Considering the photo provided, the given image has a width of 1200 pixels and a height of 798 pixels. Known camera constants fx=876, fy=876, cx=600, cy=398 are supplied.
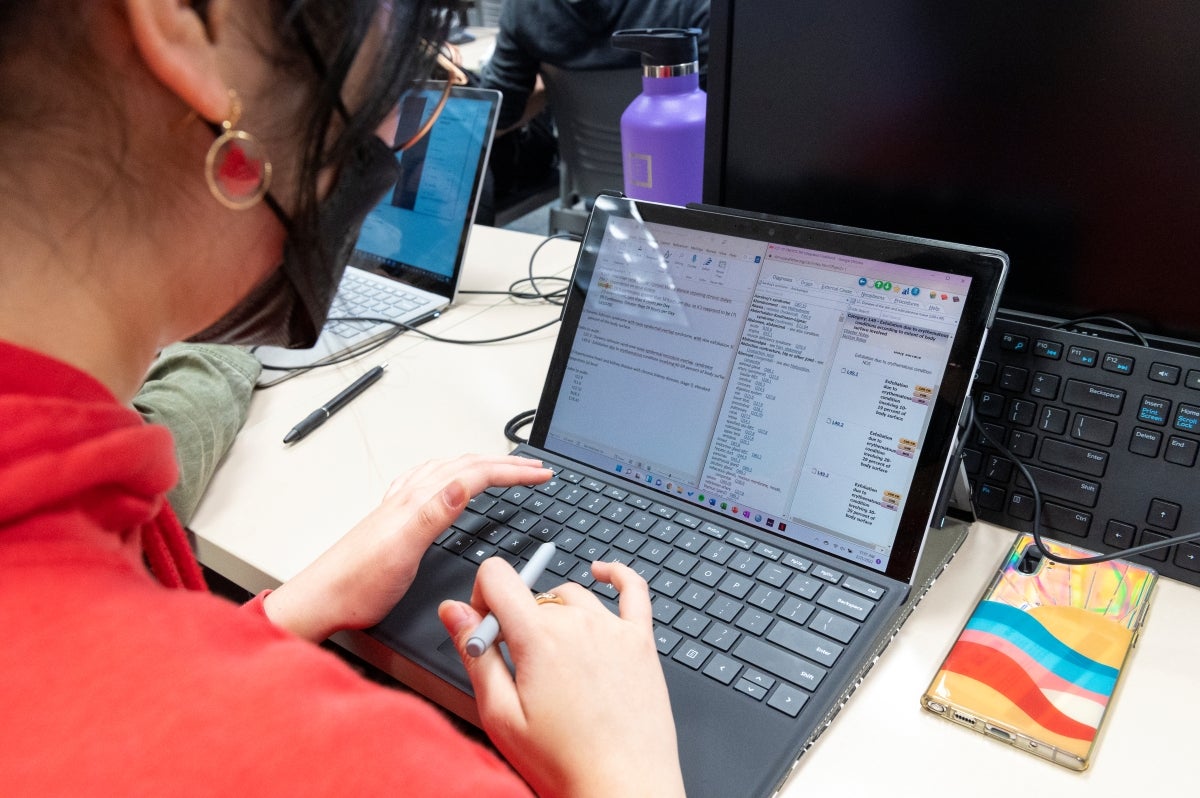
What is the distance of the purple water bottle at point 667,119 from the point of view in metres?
0.96

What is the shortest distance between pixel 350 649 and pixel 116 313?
346 millimetres

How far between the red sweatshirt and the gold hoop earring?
11 cm

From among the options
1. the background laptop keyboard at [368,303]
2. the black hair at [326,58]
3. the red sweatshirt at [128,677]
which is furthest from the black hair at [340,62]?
the background laptop keyboard at [368,303]

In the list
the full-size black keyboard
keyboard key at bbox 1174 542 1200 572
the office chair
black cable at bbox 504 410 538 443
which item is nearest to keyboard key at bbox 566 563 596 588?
black cable at bbox 504 410 538 443

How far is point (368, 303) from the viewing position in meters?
1.20

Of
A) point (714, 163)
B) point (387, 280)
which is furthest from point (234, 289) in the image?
point (387, 280)

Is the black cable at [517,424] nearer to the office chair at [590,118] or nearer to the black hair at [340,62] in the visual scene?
the black hair at [340,62]

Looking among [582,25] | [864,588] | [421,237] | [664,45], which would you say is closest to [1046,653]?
[864,588]

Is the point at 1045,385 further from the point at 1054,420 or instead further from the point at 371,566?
the point at 371,566

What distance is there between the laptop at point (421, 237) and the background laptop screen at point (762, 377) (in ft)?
1.37

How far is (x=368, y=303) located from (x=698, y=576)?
0.73 meters

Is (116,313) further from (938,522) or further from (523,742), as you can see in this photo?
(938,522)

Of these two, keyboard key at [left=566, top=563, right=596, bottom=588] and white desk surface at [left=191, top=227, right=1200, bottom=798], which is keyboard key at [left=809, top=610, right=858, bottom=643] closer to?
white desk surface at [left=191, top=227, right=1200, bottom=798]

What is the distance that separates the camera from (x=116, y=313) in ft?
1.38
